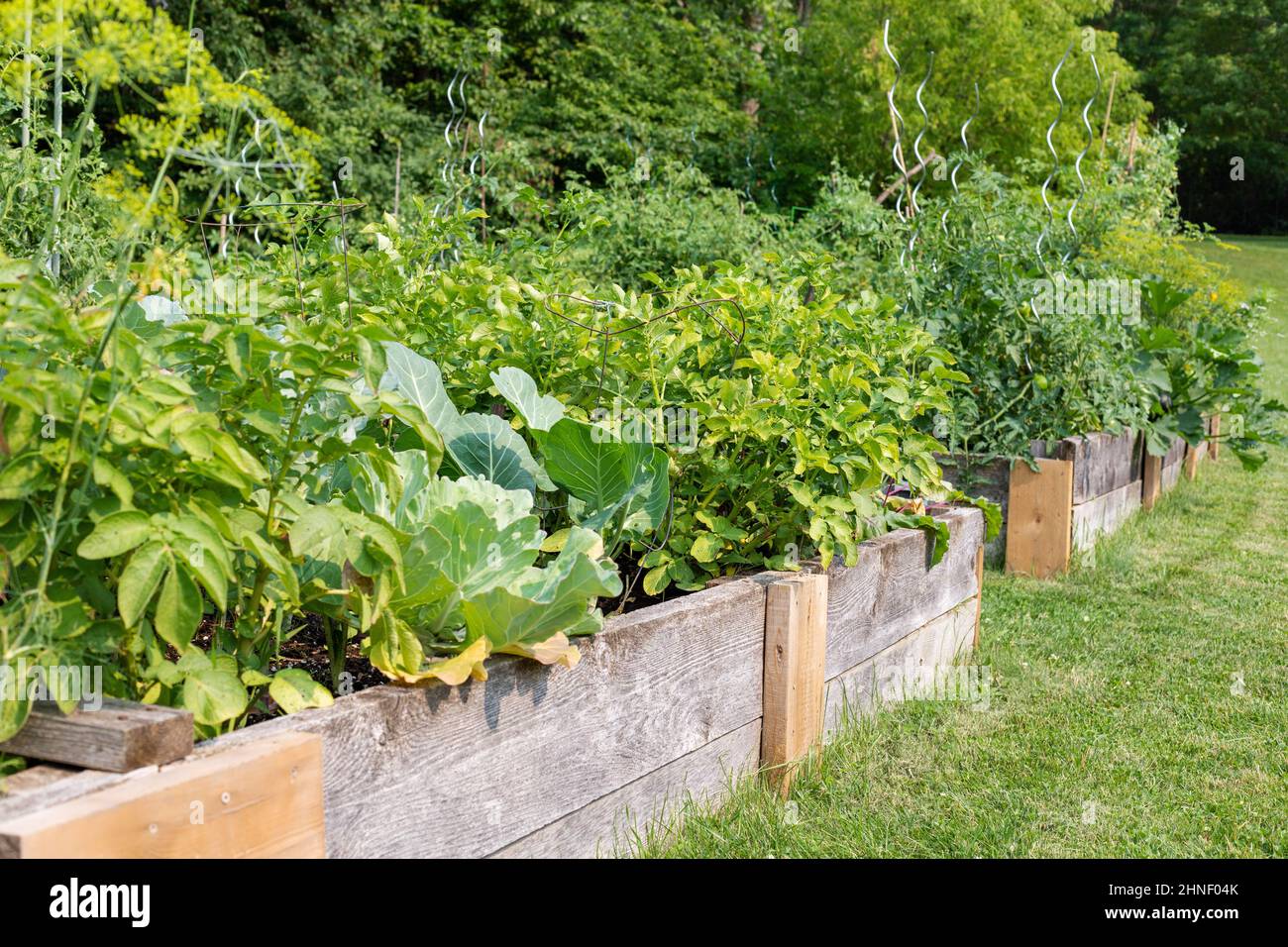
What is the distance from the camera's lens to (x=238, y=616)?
5.84 feet

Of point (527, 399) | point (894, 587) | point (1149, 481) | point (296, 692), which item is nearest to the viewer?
point (296, 692)

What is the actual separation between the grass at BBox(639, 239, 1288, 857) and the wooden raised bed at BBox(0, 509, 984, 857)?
6.1 inches

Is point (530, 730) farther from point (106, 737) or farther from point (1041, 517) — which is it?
point (1041, 517)

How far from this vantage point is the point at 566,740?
6.64 feet

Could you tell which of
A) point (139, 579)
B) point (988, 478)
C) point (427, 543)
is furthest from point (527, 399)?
point (988, 478)

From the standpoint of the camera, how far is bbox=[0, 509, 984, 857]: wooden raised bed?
4.72ft

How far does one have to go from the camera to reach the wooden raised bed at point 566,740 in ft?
4.72

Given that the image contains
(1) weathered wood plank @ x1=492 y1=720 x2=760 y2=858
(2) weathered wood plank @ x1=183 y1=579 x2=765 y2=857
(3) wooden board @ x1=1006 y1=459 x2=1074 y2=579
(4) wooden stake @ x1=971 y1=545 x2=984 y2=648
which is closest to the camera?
(2) weathered wood plank @ x1=183 y1=579 x2=765 y2=857

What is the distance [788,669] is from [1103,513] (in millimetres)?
3649

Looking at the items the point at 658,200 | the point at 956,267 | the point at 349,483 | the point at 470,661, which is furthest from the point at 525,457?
the point at 658,200

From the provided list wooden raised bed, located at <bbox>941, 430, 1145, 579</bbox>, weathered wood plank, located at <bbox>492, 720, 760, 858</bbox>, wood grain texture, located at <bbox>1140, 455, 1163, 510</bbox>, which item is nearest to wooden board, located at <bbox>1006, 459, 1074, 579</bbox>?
wooden raised bed, located at <bbox>941, 430, 1145, 579</bbox>

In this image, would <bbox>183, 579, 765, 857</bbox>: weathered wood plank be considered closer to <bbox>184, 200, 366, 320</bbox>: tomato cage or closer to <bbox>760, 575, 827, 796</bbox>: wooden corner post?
<bbox>760, 575, 827, 796</bbox>: wooden corner post

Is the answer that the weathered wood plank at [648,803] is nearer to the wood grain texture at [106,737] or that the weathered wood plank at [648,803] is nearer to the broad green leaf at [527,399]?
the wood grain texture at [106,737]
